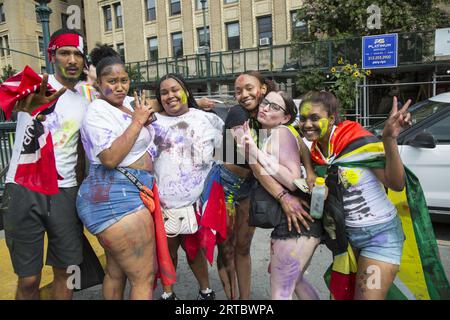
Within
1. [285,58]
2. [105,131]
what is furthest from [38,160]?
[285,58]

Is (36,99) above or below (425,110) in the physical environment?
above


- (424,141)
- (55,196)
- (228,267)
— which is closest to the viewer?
(55,196)

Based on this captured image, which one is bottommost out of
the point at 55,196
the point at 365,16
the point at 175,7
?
the point at 55,196

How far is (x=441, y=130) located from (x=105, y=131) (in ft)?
13.1

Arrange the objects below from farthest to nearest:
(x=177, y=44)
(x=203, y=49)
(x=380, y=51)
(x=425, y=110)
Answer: (x=177, y=44), (x=203, y=49), (x=380, y=51), (x=425, y=110)

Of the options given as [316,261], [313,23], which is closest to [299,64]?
[313,23]

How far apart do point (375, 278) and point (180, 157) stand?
1.36 m

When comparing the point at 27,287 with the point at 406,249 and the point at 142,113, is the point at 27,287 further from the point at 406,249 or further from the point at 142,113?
the point at 406,249

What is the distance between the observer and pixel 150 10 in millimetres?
26109

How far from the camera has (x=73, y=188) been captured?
7.68ft

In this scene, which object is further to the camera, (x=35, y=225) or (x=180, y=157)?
(x=180, y=157)

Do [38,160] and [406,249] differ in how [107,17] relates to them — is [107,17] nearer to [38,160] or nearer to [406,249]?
[38,160]

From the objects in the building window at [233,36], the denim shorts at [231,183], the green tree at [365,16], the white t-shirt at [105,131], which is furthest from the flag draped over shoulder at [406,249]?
the building window at [233,36]

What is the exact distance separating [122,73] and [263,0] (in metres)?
21.4
